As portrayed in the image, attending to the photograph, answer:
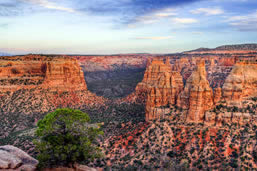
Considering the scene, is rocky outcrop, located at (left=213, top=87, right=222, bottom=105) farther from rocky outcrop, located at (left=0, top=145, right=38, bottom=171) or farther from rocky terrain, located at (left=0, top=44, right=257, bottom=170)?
rocky outcrop, located at (left=0, top=145, right=38, bottom=171)

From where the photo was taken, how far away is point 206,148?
35312mm

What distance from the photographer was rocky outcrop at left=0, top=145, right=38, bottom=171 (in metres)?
25.6

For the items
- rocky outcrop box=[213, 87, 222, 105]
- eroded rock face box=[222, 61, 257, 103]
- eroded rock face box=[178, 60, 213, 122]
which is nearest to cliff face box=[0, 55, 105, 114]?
eroded rock face box=[178, 60, 213, 122]

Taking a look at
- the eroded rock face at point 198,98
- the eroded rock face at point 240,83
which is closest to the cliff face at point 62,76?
the eroded rock face at point 198,98

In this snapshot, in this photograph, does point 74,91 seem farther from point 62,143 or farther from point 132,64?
point 132,64

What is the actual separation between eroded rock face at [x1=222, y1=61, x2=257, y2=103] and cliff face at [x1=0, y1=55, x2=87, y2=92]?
54608mm

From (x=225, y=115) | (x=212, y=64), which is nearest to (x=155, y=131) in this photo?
(x=225, y=115)

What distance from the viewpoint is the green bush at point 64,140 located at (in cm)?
2588

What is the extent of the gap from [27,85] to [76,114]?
5059 centimetres

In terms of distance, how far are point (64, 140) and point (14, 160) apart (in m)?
6.68

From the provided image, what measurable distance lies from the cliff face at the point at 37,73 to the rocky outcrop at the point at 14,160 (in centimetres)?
4547

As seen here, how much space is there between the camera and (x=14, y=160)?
2692 cm

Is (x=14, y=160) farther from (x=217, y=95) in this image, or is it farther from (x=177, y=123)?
(x=217, y=95)

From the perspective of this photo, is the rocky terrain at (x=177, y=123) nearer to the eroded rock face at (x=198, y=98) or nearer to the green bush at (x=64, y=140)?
the eroded rock face at (x=198, y=98)
